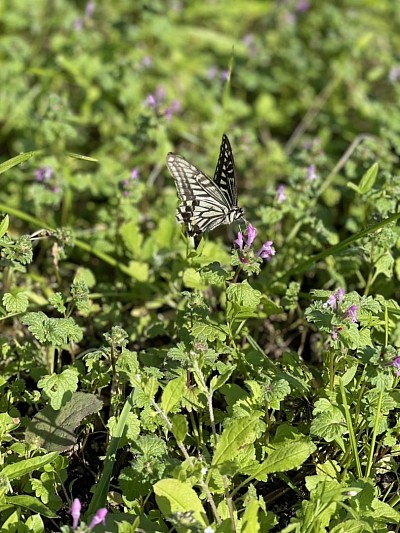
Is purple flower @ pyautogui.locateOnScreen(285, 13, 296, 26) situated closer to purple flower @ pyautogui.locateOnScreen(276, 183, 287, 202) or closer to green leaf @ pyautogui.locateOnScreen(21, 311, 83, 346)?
purple flower @ pyautogui.locateOnScreen(276, 183, 287, 202)

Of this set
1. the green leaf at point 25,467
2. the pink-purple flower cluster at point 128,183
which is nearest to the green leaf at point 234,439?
the green leaf at point 25,467

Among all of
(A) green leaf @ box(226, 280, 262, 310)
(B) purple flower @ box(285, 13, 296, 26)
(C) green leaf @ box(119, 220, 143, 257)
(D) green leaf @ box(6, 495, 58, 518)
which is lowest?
(D) green leaf @ box(6, 495, 58, 518)

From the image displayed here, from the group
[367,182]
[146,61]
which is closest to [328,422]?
[367,182]

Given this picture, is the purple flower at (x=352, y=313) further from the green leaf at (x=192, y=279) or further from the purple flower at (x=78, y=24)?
the purple flower at (x=78, y=24)

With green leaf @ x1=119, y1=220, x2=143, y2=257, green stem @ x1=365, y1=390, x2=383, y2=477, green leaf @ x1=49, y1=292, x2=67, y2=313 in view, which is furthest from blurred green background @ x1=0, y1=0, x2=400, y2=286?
green stem @ x1=365, y1=390, x2=383, y2=477

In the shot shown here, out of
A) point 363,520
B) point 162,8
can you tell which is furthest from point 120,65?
point 363,520

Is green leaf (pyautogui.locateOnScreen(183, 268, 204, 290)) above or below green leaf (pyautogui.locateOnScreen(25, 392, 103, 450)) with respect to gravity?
above

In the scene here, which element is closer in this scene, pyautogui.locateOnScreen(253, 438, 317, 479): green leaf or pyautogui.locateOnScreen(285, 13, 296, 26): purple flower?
pyautogui.locateOnScreen(253, 438, 317, 479): green leaf
